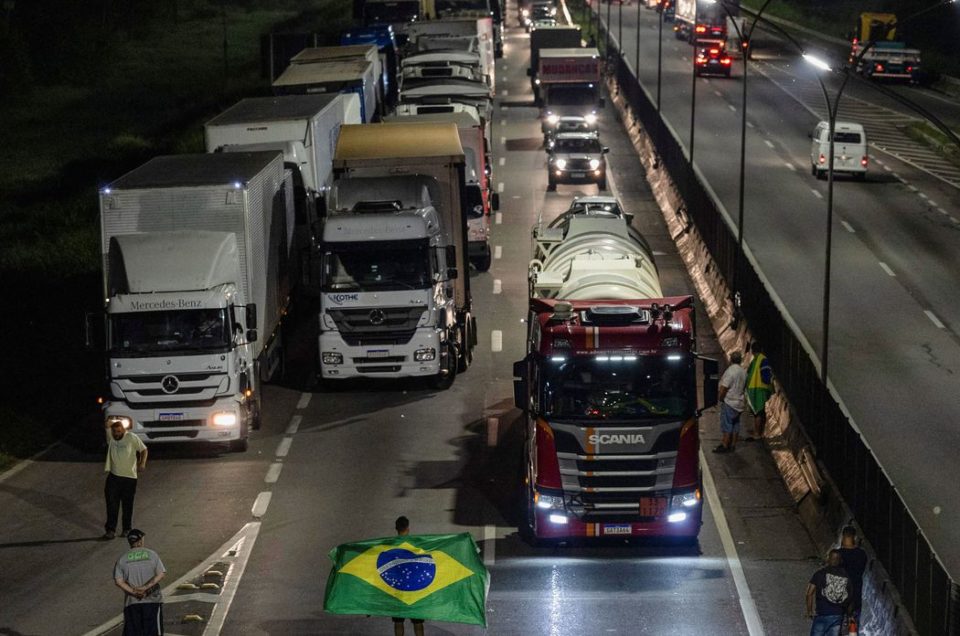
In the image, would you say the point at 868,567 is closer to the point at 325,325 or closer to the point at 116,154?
the point at 325,325

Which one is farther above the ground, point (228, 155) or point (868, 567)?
point (228, 155)

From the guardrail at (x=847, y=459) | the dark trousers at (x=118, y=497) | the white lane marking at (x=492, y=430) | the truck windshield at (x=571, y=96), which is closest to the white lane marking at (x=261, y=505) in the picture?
the dark trousers at (x=118, y=497)

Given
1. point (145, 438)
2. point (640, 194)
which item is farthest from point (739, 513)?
point (640, 194)

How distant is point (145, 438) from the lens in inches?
989

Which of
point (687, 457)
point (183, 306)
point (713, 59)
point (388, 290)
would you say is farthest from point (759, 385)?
point (713, 59)

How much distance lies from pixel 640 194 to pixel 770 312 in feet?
82.3

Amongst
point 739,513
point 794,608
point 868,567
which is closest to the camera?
point 868,567

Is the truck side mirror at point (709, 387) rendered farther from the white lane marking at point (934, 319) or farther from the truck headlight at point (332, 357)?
the white lane marking at point (934, 319)

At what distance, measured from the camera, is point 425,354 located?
29109mm

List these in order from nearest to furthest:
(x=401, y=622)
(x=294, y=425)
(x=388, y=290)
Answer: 1. (x=401, y=622)
2. (x=294, y=425)
3. (x=388, y=290)

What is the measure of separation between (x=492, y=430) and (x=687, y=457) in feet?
25.1

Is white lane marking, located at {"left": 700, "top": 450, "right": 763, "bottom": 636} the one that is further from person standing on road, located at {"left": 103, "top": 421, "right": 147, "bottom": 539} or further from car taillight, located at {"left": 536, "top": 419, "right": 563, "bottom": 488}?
person standing on road, located at {"left": 103, "top": 421, "right": 147, "bottom": 539}

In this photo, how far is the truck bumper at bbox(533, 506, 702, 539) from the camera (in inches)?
786

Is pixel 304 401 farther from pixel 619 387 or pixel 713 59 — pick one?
pixel 713 59
